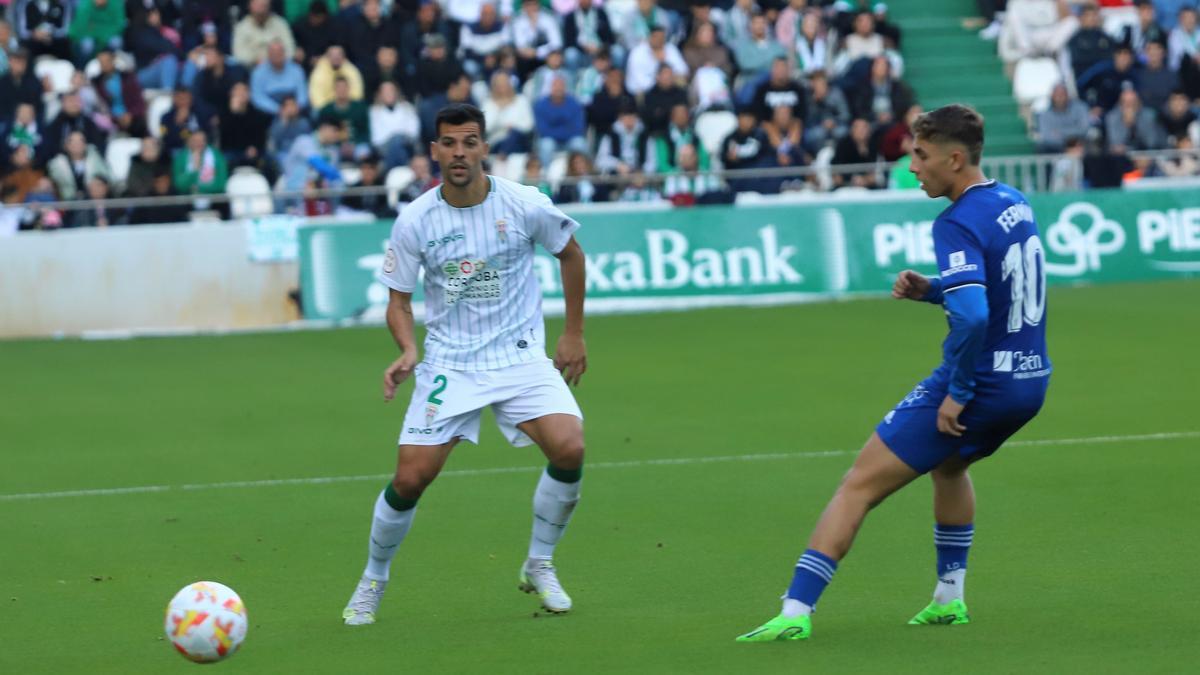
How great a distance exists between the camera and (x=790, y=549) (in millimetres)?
8750

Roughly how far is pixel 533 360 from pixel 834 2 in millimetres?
21379

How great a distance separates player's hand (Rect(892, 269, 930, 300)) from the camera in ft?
21.5

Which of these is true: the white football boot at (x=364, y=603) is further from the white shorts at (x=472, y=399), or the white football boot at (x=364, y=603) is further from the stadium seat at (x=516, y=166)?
the stadium seat at (x=516, y=166)

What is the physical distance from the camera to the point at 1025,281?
6.59 meters

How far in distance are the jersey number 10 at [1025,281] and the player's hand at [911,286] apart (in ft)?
0.91

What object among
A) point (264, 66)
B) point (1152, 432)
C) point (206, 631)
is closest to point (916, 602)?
point (206, 631)

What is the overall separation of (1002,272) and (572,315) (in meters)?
1.99

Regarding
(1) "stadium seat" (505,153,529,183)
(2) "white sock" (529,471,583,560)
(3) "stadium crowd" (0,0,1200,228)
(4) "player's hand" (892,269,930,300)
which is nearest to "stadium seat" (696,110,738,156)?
(3) "stadium crowd" (0,0,1200,228)

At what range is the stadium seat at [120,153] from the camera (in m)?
23.1

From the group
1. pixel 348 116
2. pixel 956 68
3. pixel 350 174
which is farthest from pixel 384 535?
pixel 956 68

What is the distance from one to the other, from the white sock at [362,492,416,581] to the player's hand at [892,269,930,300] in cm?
218

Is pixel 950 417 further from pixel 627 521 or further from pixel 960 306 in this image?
pixel 627 521

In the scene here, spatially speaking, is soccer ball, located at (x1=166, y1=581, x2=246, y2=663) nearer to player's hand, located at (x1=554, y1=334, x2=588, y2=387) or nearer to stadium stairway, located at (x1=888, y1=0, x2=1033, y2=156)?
player's hand, located at (x1=554, y1=334, x2=588, y2=387)

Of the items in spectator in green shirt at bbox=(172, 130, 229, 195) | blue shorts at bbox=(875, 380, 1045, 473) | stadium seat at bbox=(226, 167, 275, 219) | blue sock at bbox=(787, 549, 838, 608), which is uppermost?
spectator in green shirt at bbox=(172, 130, 229, 195)
